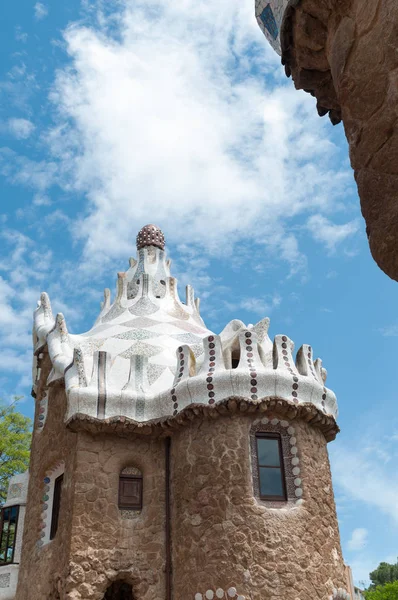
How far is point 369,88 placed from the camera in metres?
2.57

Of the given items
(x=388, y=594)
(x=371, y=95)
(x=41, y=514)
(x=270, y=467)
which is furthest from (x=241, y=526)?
(x=388, y=594)

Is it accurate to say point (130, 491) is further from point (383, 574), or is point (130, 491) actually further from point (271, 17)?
point (383, 574)

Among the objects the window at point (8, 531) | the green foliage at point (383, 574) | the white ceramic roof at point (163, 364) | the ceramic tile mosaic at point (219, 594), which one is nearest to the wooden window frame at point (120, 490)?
the white ceramic roof at point (163, 364)

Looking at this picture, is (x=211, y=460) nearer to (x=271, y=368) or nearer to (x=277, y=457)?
(x=277, y=457)

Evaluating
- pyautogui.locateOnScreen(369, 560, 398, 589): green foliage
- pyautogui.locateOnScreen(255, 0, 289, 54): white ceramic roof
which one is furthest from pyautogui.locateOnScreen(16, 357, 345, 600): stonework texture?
pyautogui.locateOnScreen(369, 560, 398, 589): green foliage

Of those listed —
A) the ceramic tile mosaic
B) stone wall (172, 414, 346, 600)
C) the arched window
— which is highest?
stone wall (172, 414, 346, 600)

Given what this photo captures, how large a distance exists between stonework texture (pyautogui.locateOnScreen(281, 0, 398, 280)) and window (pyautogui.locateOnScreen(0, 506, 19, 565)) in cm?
1027

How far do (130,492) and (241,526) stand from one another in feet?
5.95

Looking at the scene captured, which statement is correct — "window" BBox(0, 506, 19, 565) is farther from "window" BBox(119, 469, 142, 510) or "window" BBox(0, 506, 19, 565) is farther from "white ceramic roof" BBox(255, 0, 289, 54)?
"white ceramic roof" BBox(255, 0, 289, 54)

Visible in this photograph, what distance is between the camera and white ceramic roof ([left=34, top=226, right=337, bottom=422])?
9.02m

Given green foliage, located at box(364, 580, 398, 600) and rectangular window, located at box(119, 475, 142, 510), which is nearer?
rectangular window, located at box(119, 475, 142, 510)

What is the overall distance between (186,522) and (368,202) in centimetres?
697

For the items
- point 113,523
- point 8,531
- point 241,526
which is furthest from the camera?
point 8,531

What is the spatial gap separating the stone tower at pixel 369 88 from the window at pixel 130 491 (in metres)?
7.40
